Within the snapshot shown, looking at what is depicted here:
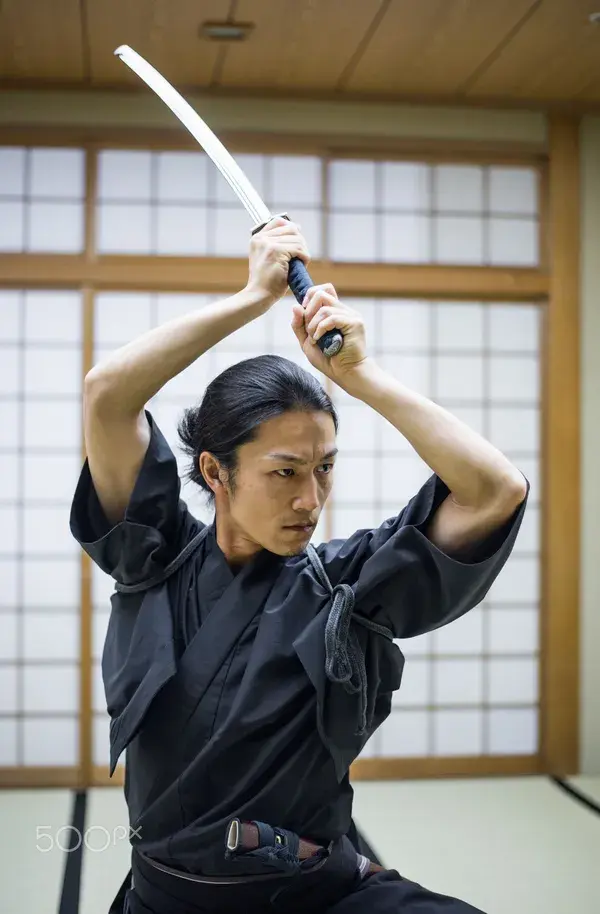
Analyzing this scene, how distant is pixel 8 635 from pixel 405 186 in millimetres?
2935

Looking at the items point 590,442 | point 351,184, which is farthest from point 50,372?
point 590,442

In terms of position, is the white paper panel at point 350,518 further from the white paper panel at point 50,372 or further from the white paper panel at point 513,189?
the white paper panel at point 513,189

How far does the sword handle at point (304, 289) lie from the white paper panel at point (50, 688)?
3.49 m

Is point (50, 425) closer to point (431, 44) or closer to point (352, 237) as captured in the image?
point (352, 237)

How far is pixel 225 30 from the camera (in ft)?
12.8

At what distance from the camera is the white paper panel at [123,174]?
15.3ft

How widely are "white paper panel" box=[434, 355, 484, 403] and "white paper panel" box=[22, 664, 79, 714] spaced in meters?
2.28

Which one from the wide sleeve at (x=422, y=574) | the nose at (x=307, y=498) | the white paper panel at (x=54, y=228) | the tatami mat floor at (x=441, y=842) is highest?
the white paper panel at (x=54, y=228)

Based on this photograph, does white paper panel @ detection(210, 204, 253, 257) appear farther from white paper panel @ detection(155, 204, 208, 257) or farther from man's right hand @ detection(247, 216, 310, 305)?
man's right hand @ detection(247, 216, 310, 305)

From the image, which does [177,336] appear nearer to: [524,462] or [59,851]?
[59,851]

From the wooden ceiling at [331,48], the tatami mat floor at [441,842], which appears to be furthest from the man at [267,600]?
the wooden ceiling at [331,48]

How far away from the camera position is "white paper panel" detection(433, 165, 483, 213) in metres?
4.88

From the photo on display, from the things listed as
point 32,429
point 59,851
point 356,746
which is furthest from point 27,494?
point 356,746

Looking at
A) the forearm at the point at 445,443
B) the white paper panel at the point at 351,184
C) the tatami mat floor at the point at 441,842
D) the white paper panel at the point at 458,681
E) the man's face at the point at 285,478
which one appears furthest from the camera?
the white paper panel at the point at 458,681
